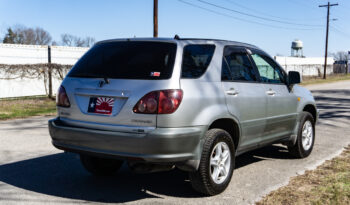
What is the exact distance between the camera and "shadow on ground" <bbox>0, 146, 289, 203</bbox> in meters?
4.49

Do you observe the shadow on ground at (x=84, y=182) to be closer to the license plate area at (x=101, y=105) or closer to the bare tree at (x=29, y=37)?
the license plate area at (x=101, y=105)

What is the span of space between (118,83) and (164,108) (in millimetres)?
586

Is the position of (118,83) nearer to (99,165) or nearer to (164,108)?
(164,108)

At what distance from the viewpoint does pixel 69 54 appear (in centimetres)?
2072

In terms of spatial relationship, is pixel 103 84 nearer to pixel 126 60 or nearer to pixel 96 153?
pixel 126 60

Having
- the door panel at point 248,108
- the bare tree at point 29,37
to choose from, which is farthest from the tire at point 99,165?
the bare tree at point 29,37

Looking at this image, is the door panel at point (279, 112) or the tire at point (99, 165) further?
the door panel at point (279, 112)

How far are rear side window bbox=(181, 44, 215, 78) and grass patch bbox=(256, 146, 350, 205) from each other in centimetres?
155

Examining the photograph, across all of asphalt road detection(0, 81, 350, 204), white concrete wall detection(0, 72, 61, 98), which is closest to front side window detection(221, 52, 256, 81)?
asphalt road detection(0, 81, 350, 204)

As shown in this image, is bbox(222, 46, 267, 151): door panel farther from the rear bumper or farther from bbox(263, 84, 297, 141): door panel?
the rear bumper

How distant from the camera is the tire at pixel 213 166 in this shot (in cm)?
420

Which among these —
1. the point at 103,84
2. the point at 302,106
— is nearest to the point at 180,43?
the point at 103,84

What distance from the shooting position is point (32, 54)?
18.9 meters

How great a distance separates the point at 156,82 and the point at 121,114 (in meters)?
0.48
